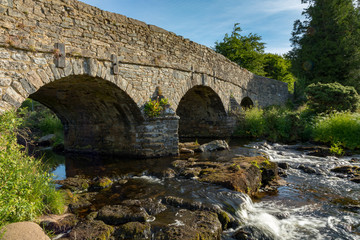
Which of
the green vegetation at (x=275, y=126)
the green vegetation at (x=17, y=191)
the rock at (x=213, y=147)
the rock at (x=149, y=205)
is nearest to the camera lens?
the green vegetation at (x=17, y=191)

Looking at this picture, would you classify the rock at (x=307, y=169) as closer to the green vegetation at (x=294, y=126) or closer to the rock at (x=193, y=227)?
the green vegetation at (x=294, y=126)

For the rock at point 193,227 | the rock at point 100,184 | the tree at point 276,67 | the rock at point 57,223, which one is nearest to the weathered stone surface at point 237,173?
the rock at point 193,227

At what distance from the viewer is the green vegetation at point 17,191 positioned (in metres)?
2.62

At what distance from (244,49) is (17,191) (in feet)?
74.9

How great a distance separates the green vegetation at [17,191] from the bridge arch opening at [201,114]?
8.75m

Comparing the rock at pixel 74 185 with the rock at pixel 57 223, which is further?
the rock at pixel 74 185

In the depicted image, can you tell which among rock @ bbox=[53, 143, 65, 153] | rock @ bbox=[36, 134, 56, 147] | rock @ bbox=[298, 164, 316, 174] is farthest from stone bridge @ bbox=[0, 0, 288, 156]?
rock @ bbox=[298, 164, 316, 174]

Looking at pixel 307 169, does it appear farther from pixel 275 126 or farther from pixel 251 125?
pixel 275 126

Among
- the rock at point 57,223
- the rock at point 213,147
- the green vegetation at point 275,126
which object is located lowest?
the rock at point 57,223

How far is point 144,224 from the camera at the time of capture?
124 inches

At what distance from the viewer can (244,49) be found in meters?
22.8

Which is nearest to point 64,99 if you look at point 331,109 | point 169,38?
point 169,38

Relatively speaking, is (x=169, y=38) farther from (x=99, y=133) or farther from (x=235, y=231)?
(x=235, y=231)

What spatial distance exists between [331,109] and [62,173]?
40.6 ft
